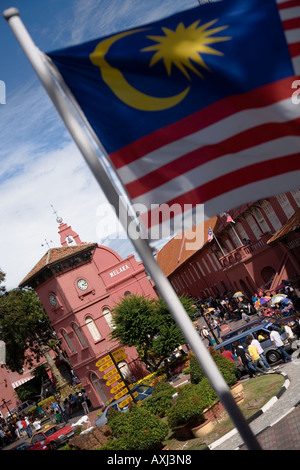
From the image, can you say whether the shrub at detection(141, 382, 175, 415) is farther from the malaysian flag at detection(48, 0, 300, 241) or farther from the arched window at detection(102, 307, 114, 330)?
the arched window at detection(102, 307, 114, 330)

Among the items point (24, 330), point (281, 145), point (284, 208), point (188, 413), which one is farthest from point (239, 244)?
point (281, 145)

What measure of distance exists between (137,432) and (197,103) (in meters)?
11.6

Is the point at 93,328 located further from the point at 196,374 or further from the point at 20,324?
the point at 196,374

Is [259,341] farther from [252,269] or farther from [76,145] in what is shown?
[252,269]

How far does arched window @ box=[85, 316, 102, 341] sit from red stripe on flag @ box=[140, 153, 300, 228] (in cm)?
3982

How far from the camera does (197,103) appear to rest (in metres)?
5.35

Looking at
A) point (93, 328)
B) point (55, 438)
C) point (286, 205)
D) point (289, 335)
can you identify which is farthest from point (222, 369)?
point (93, 328)

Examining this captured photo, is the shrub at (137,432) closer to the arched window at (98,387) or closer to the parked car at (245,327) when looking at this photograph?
the parked car at (245,327)

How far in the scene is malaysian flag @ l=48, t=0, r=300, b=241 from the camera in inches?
207

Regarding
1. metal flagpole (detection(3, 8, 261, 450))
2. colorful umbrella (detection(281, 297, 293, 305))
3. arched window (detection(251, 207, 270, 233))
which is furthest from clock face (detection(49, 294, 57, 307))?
metal flagpole (detection(3, 8, 261, 450))

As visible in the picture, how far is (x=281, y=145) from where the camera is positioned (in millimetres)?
5352

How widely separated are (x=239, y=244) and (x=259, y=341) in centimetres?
2474

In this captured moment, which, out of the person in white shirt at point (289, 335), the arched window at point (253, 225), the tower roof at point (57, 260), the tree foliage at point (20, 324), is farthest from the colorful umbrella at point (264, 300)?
the tree foliage at point (20, 324)
